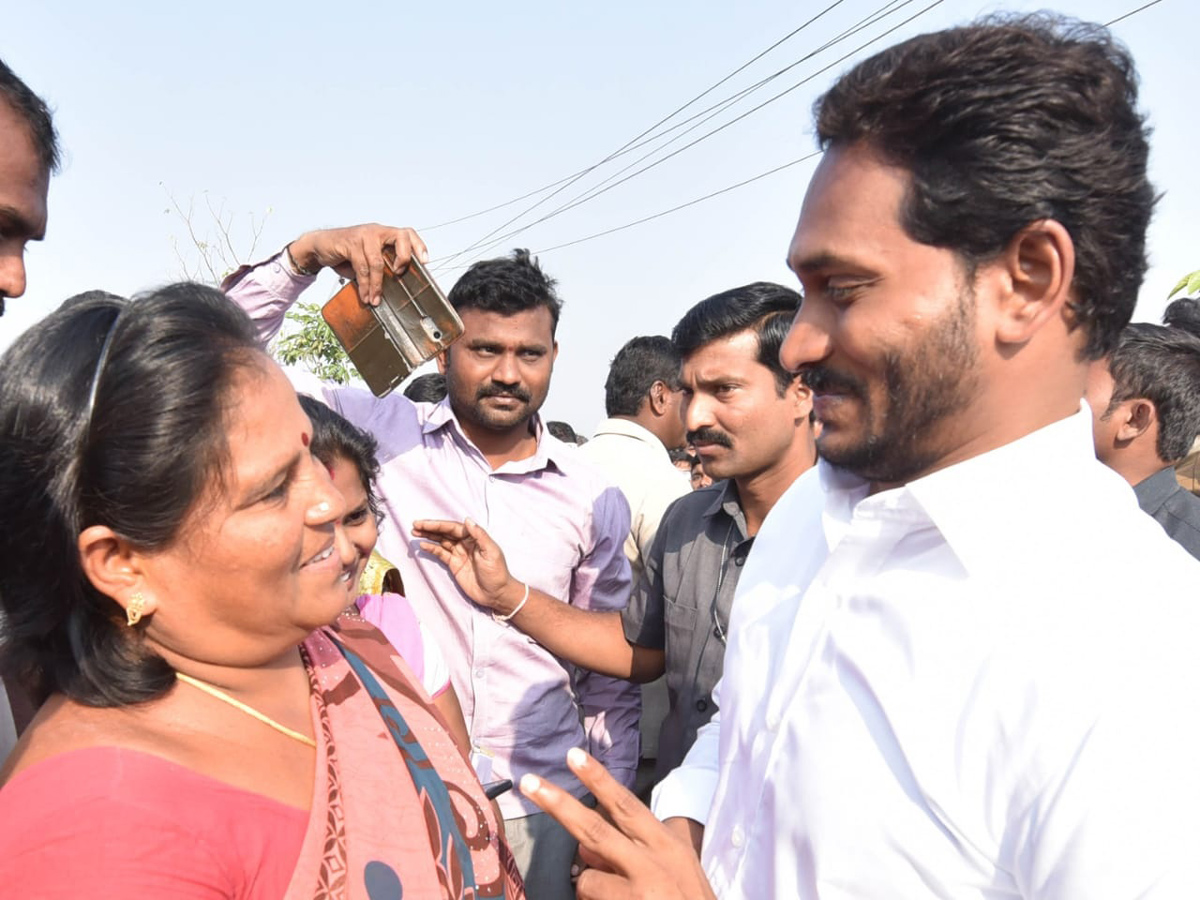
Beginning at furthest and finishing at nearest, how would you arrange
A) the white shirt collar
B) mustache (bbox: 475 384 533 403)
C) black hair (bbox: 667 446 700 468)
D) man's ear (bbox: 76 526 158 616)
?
black hair (bbox: 667 446 700 468) → the white shirt collar → mustache (bbox: 475 384 533 403) → man's ear (bbox: 76 526 158 616)

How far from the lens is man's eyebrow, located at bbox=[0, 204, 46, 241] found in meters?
1.65

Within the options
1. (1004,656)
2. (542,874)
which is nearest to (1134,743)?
(1004,656)

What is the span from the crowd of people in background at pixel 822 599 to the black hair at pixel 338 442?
29.7 inches

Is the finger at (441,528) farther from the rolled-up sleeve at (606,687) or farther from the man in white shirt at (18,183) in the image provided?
the man in white shirt at (18,183)

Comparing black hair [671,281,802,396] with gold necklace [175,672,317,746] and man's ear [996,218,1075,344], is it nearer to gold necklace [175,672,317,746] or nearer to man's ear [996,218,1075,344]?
man's ear [996,218,1075,344]

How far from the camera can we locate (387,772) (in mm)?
1528

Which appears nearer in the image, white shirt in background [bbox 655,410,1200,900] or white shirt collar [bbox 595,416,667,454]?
white shirt in background [bbox 655,410,1200,900]

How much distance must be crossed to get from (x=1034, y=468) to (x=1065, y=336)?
0.21 meters

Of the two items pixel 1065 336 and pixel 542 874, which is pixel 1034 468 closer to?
pixel 1065 336

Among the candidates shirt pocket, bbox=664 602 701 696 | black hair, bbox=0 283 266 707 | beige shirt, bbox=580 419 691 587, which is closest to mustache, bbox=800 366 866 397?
black hair, bbox=0 283 266 707

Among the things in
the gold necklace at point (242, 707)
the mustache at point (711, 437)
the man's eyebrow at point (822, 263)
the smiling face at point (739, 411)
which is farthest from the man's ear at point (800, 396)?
the gold necklace at point (242, 707)

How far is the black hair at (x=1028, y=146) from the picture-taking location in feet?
3.95

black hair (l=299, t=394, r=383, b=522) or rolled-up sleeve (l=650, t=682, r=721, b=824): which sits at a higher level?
black hair (l=299, t=394, r=383, b=522)

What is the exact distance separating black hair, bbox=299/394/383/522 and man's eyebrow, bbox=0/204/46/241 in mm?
765
